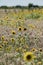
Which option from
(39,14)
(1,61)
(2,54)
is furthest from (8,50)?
(39,14)

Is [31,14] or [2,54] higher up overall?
[2,54]

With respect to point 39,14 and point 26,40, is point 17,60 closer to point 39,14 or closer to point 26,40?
point 26,40

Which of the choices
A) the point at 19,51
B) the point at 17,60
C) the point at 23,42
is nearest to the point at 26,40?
the point at 23,42

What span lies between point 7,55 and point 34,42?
1.36 meters

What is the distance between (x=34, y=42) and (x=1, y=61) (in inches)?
68.8

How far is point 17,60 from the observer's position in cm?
403

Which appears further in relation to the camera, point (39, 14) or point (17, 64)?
point (39, 14)

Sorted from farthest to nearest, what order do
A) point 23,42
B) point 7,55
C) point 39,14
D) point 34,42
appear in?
1. point 39,14
2. point 34,42
3. point 23,42
4. point 7,55

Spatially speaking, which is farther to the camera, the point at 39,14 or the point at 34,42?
the point at 39,14

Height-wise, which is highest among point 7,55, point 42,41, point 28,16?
point 7,55

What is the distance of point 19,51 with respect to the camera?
4.43 m

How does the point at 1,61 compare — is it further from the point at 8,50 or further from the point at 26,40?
the point at 26,40

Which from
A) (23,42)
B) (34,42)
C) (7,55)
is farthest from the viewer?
(34,42)

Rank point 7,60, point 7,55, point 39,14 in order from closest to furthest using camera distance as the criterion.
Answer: point 7,60 → point 7,55 → point 39,14
